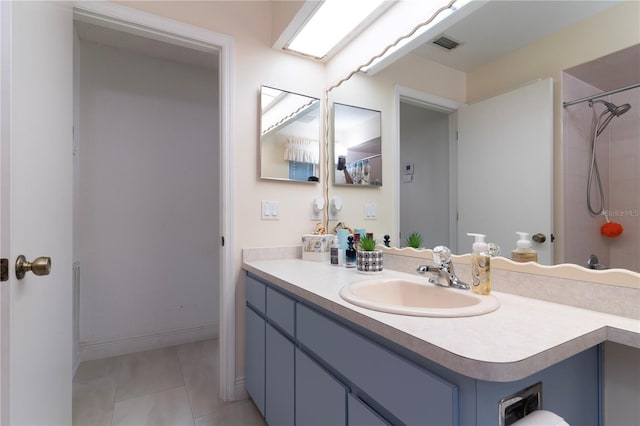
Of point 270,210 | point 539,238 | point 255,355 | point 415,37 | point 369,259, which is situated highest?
point 415,37

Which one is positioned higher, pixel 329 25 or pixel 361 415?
pixel 329 25

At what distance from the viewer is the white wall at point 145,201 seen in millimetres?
2350

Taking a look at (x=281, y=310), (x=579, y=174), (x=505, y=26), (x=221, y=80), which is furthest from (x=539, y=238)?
(x=221, y=80)

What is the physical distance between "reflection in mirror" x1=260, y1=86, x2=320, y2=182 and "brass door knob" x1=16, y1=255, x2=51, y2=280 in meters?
1.14

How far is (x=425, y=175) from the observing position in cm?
144

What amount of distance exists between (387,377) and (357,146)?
142 cm

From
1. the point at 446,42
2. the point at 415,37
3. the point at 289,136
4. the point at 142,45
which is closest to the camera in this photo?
the point at 446,42

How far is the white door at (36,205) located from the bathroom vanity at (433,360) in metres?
0.82

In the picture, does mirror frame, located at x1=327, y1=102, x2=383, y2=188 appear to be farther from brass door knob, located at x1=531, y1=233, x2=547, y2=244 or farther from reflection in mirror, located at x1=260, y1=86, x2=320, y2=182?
brass door knob, located at x1=531, y1=233, x2=547, y2=244

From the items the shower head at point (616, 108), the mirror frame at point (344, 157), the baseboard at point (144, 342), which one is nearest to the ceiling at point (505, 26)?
the shower head at point (616, 108)

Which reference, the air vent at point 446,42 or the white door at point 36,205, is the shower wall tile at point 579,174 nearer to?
the air vent at point 446,42

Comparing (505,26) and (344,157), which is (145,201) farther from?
(505,26)

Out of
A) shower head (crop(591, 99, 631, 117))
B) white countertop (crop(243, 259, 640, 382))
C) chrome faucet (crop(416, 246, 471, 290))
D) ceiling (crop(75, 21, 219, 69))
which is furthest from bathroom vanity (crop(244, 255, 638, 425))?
ceiling (crop(75, 21, 219, 69))

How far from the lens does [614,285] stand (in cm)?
81
